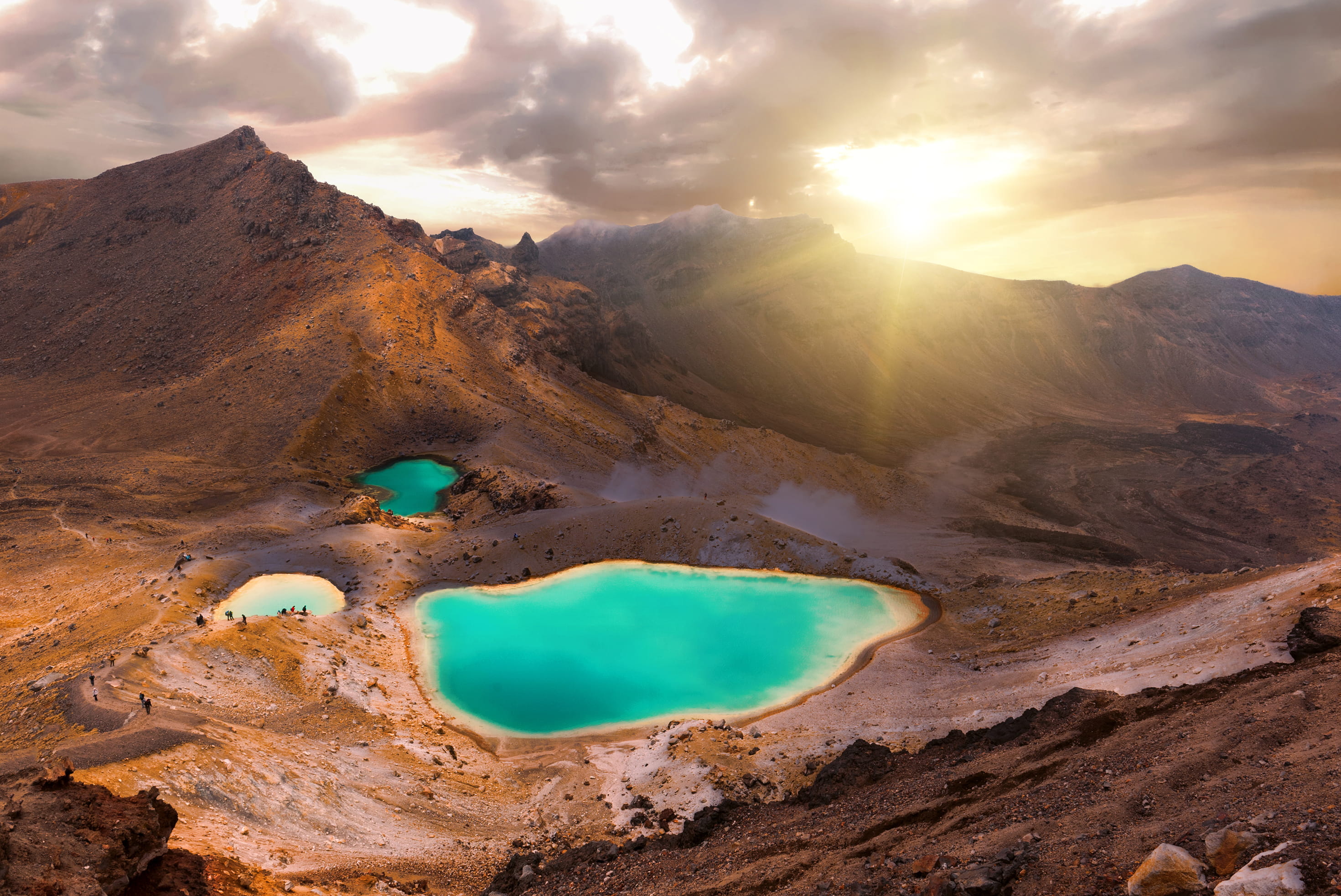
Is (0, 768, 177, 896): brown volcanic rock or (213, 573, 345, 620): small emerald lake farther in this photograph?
(213, 573, 345, 620): small emerald lake

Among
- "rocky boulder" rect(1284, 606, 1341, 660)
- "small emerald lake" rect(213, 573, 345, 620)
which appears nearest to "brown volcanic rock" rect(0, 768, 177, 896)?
"small emerald lake" rect(213, 573, 345, 620)

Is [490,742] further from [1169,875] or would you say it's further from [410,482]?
[410,482]

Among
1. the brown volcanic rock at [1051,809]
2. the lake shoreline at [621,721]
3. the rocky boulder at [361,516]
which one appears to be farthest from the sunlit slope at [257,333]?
the brown volcanic rock at [1051,809]

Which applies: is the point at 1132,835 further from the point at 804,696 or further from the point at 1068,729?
the point at 804,696

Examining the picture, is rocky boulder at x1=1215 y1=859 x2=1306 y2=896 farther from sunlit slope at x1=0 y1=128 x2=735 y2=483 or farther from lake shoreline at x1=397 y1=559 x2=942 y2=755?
sunlit slope at x1=0 y1=128 x2=735 y2=483

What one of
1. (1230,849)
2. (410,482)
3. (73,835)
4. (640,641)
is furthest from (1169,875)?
(410,482)

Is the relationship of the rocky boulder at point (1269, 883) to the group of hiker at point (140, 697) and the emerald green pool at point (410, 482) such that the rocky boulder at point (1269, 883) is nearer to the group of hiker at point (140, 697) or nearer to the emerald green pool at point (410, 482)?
the group of hiker at point (140, 697)
